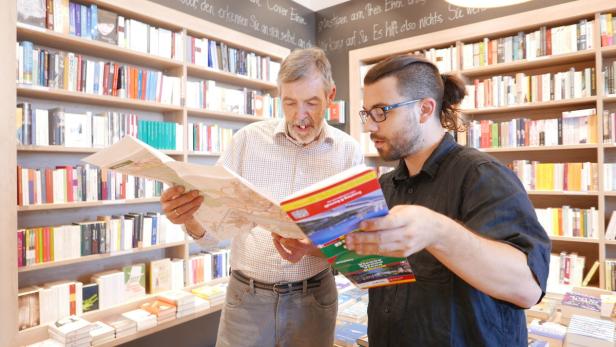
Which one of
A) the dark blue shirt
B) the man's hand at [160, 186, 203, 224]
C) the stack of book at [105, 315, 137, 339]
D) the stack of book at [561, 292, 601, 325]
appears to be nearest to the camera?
the dark blue shirt

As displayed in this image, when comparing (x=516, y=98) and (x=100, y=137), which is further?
(x=516, y=98)

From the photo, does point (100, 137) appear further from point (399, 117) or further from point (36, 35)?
point (399, 117)

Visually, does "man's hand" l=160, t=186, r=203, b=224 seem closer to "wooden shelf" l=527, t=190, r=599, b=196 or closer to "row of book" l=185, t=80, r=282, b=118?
"row of book" l=185, t=80, r=282, b=118

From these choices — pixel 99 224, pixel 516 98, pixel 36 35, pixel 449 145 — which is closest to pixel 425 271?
pixel 449 145

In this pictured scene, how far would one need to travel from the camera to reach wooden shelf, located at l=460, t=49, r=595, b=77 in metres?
3.20

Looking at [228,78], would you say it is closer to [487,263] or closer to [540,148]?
Answer: [540,148]

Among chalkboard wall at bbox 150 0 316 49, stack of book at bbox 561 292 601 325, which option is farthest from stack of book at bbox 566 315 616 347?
chalkboard wall at bbox 150 0 316 49

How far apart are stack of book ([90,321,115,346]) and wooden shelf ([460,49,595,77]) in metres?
3.55

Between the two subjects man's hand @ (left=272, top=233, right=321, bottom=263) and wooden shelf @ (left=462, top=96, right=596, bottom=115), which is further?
wooden shelf @ (left=462, top=96, right=596, bottom=115)

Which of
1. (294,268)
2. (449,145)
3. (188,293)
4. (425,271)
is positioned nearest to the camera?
(425,271)

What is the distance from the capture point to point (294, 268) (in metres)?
1.61

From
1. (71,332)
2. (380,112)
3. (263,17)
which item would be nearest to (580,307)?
(380,112)

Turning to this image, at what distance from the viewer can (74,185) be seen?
8.63ft

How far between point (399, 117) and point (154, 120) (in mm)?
2604
